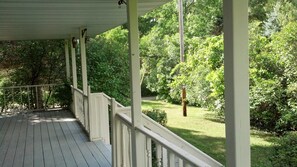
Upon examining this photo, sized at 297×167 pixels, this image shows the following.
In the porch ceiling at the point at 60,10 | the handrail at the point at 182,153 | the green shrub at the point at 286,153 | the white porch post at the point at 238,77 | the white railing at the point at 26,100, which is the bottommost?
the green shrub at the point at 286,153

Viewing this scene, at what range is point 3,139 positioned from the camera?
5930 millimetres

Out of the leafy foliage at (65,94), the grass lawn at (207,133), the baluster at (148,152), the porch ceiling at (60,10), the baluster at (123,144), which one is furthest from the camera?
the leafy foliage at (65,94)

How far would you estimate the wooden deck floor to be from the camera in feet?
14.4

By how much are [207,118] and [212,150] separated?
3662 millimetres

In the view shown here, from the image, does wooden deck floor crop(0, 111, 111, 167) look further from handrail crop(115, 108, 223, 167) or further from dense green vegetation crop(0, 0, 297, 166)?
dense green vegetation crop(0, 0, 297, 166)

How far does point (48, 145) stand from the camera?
532cm

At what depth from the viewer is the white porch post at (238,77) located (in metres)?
1.37

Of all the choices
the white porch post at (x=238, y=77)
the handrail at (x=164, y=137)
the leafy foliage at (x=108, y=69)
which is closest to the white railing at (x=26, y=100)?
the leafy foliage at (x=108, y=69)

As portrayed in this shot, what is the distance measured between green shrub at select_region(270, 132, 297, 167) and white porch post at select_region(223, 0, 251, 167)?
11.6 feet

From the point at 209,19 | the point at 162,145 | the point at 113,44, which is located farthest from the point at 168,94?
the point at 162,145

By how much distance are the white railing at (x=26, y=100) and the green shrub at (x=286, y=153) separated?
6952mm

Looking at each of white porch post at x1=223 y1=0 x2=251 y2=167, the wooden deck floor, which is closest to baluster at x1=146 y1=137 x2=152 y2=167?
white porch post at x1=223 y1=0 x2=251 y2=167

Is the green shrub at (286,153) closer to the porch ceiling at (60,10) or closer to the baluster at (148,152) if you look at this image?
the baluster at (148,152)

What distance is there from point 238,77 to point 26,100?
1002cm
